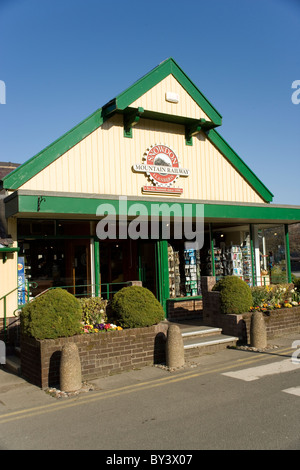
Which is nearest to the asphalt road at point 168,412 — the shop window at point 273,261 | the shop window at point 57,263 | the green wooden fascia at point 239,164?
the shop window at point 57,263

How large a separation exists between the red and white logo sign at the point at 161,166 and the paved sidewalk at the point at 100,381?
559 cm

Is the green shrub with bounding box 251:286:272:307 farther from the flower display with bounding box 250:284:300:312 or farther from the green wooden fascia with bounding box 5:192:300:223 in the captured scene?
the green wooden fascia with bounding box 5:192:300:223

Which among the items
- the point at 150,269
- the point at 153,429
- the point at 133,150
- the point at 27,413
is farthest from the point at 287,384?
the point at 133,150

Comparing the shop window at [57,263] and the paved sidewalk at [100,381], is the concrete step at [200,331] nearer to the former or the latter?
the paved sidewalk at [100,381]

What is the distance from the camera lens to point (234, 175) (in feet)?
49.0

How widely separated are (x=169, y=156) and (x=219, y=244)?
11.6 ft

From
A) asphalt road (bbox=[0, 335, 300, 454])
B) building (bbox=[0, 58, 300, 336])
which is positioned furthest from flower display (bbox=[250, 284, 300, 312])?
asphalt road (bbox=[0, 335, 300, 454])

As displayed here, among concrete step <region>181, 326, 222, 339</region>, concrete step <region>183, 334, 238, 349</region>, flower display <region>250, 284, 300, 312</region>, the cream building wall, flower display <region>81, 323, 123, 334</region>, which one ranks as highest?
the cream building wall

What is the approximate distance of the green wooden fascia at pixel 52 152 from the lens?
1066cm

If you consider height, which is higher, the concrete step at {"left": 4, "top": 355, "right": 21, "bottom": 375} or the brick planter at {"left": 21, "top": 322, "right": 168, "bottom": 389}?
the brick planter at {"left": 21, "top": 322, "right": 168, "bottom": 389}

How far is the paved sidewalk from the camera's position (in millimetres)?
6914

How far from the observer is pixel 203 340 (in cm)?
1014
